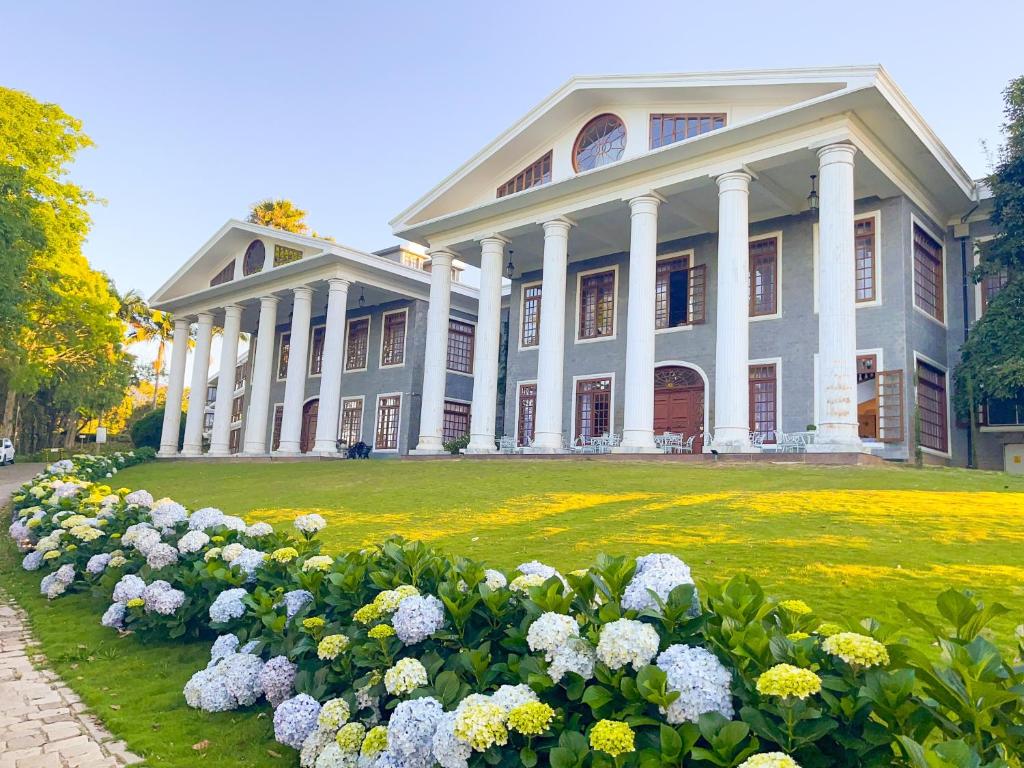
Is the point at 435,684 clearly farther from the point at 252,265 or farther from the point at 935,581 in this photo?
the point at 252,265

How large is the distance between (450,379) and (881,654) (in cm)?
2770

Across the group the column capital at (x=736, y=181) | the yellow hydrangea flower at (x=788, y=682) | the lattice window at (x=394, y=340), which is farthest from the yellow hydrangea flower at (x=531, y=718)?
the lattice window at (x=394, y=340)

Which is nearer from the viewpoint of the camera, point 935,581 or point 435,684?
point 435,684

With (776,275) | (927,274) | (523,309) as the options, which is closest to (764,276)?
(776,275)

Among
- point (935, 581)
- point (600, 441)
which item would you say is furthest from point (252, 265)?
point (935, 581)

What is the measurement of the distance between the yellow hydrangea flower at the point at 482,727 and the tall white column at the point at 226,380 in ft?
96.6

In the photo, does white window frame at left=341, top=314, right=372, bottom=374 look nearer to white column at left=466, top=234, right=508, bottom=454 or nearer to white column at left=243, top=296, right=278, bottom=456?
white column at left=243, top=296, right=278, bottom=456

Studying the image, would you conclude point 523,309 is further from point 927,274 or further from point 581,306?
point 927,274

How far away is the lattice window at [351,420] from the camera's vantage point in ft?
103

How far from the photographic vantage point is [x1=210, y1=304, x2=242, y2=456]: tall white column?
100 ft

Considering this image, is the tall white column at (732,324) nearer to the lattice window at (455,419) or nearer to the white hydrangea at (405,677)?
the white hydrangea at (405,677)

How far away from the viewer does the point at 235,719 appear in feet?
15.2

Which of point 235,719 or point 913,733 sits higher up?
point 913,733

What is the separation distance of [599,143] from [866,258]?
7.39 metres
